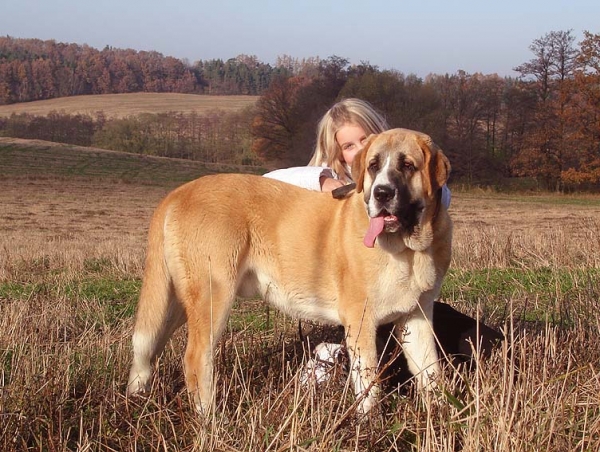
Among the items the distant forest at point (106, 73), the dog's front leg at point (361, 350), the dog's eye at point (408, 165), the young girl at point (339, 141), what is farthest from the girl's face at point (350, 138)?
the distant forest at point (106, 73)

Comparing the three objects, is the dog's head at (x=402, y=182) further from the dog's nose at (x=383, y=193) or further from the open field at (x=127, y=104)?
the open field at (x=127, y=104)

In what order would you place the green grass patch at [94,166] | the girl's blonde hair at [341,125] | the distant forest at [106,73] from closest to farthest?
1. the girl's blonde hair at [341,125]
2. the green grass patch at [94,166]
3. the distant forest at [106,73]

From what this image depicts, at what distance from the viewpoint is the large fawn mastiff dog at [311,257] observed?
4277 mm

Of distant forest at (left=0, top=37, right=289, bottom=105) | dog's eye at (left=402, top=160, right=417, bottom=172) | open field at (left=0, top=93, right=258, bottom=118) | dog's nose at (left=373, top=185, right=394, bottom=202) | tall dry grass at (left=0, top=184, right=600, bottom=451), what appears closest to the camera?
tall dry grass at (left=0, top=184, right=600, bottom=451)

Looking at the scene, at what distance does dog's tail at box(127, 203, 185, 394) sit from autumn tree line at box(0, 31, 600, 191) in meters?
30.7

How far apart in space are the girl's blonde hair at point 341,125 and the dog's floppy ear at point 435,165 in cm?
168

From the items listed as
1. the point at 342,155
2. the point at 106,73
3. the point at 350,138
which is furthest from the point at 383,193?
the point at 106,73

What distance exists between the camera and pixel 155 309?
4.73m

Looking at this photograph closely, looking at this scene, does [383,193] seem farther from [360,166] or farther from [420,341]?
[420,341]

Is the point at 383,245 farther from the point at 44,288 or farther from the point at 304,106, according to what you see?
the point at 304,106

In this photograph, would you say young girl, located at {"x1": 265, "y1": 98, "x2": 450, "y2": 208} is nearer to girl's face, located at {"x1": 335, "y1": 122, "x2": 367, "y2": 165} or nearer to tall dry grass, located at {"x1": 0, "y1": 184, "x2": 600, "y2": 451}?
girl's face, located at {"x1": 335, "y1": 122, "x2": 367, "y2": 165}

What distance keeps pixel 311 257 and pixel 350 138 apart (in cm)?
157

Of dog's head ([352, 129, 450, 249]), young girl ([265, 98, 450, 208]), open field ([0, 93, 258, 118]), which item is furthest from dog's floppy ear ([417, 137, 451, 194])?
open field ([0, 93, 258, 118])

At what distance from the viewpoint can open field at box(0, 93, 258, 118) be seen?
96012 mm
